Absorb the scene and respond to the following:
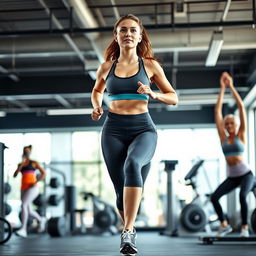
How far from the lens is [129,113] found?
8.87ft

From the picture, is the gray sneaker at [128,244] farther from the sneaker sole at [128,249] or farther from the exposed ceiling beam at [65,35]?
the exposed ceiling beam at [65,35]

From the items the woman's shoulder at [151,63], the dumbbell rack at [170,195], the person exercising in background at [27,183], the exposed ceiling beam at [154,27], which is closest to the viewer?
the woman's shoulder at [151,63]

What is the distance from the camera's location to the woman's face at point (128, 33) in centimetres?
276

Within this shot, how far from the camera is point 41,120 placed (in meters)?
15.9

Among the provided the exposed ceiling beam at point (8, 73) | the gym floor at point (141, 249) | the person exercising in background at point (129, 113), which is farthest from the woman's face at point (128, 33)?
the exposed ceiling beam at point (8, 73)

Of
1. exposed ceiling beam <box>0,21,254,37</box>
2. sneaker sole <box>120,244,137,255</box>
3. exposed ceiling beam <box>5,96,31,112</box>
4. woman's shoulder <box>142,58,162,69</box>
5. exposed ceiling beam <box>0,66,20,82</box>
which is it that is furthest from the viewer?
exposed ceiling beam <box>5,96,31,112</box>

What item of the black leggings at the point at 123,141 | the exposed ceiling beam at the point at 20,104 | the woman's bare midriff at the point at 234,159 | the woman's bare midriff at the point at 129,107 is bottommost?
the black leggings at the point at 123,141

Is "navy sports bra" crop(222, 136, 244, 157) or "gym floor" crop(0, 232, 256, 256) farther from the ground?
"navy sports bra" crop(222, 136, 244, 157)

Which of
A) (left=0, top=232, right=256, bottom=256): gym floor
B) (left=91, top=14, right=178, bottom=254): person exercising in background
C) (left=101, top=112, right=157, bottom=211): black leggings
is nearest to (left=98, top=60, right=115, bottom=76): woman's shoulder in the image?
(left=91, top=14, right=178, bottom=254): person exercising in background

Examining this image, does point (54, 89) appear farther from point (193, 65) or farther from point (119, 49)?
point (119, 49)

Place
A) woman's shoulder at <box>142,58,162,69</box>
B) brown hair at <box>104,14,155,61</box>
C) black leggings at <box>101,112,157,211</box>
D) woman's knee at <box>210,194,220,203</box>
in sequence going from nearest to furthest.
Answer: black leggings at <box>101,112,157,211</box> < woman's shoulder at <box>142,58,162,69</box> < brown hair at <box>104,14,155,61</box> < woman's knee at <box>210,194,220,203</box>

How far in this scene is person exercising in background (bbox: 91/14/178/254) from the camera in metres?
2.56

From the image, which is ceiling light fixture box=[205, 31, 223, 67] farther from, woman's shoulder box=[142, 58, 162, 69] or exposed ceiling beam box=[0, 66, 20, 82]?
woman's shoulder box=[142, 58, 162, 69]

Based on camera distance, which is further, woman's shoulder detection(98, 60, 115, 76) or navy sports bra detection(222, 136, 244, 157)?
navy sports bra detection(222, 136, 244, 157)
